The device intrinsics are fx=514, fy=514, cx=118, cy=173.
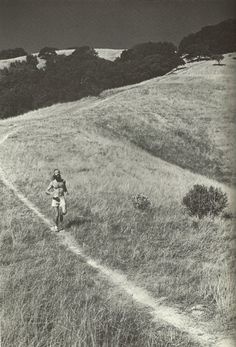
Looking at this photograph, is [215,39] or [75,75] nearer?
[75,75]

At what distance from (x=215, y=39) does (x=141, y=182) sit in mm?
55080

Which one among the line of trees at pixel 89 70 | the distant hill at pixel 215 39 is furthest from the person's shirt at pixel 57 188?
the distant hill at pixel 215 39

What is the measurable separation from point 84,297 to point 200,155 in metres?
32.7

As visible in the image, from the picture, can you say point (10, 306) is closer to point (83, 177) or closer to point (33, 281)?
point (33, 281)

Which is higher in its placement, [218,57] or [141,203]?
[141,203]

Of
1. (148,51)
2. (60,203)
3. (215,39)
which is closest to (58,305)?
(60,203)

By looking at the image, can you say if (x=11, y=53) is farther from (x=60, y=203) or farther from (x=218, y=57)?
(x=60, y=203)

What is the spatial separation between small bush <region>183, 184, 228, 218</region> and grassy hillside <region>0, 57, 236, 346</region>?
0.53m

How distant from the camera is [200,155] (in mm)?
41031

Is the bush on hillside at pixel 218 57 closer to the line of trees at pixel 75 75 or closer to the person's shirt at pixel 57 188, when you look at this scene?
the line of trees at pixel 75 75

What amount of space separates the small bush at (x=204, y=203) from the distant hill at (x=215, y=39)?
57.7 m

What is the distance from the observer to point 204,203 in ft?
60.4

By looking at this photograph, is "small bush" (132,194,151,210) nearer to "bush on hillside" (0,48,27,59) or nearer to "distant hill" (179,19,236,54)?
"distant hill" (179,19,236,54)

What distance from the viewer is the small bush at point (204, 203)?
18266mm
